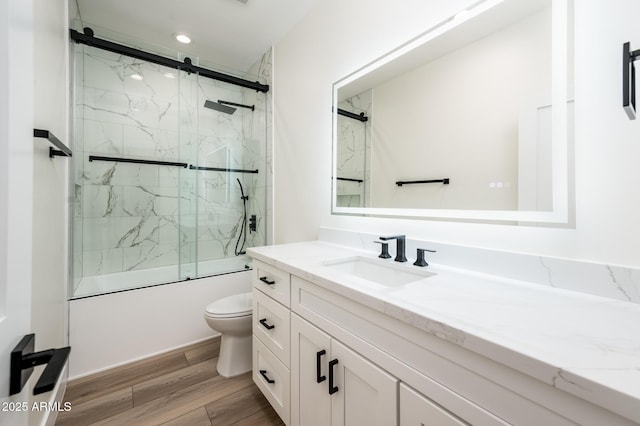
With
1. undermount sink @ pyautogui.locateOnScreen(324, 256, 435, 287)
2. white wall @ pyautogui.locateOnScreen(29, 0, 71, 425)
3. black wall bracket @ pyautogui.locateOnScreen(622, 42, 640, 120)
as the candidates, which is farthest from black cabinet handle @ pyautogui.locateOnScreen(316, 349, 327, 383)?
black wall bracket @ pyautogui.locateOnScreen(622, 42, 640, 120)

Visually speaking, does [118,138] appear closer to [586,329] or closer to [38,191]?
[38,191]

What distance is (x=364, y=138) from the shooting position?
1673mm

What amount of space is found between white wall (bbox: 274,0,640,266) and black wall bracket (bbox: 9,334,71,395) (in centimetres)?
130

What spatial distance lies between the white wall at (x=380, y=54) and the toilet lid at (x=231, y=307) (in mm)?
613

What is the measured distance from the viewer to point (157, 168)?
274 cm

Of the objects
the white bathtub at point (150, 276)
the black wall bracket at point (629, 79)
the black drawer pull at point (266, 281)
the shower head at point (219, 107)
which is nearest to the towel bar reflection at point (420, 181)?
the black wall bracket at point (629, 79)

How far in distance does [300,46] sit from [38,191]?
1.93m

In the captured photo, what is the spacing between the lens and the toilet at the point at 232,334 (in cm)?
177

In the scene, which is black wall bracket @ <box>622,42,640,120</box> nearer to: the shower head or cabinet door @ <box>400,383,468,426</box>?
cabinet door @ <box>400,383,468,426</box>

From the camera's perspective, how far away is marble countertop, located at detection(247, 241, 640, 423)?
451 millimetres

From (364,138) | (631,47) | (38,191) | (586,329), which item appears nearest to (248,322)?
(38,191)

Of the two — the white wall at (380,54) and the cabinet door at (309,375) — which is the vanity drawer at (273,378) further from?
the white wall at (380,54)

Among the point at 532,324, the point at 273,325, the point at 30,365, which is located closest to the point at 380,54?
the point at 532,324

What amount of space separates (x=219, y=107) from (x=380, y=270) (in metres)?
→ 2.49
